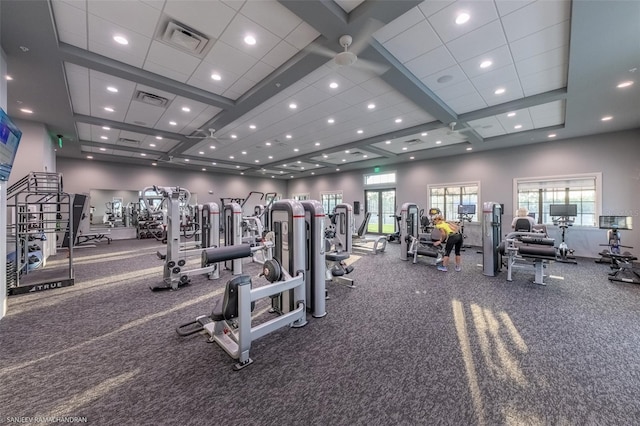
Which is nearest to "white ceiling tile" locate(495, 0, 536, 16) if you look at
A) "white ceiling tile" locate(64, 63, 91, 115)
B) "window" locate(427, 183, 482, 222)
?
"white ceiling tile" locate(64, 63, 91, 115)

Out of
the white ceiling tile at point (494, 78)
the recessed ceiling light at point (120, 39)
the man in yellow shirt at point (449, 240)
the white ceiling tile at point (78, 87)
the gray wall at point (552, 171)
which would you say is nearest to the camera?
the recessed ceiling light at point (120, 39)

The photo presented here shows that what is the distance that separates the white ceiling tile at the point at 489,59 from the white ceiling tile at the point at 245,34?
2.84 metres

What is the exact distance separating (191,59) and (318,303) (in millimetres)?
3927

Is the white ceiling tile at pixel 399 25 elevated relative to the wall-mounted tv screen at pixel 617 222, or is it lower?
elevated

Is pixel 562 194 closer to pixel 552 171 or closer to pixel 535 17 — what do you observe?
pixel 552 171

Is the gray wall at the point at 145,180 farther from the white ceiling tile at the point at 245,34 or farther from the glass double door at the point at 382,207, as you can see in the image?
the white ceiling tile at the point at 245,34

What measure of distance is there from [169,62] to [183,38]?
2.49 ft

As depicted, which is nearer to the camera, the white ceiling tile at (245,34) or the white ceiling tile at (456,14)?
the white ceiling tile at (456,14)

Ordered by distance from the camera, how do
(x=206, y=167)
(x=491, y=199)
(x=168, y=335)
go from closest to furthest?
1. (x=168, y=335)
2. (x=491, y=199)
3. (x=206, y=167)

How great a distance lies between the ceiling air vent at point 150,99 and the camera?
4.58m

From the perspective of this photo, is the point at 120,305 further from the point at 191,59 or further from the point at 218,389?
the point at 191,59

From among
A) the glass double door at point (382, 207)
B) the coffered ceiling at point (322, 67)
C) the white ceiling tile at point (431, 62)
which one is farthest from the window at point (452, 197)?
the white ceiling tile at point (431, 62)

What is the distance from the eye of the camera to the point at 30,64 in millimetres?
3381

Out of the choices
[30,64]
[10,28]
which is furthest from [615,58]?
[30,64]
